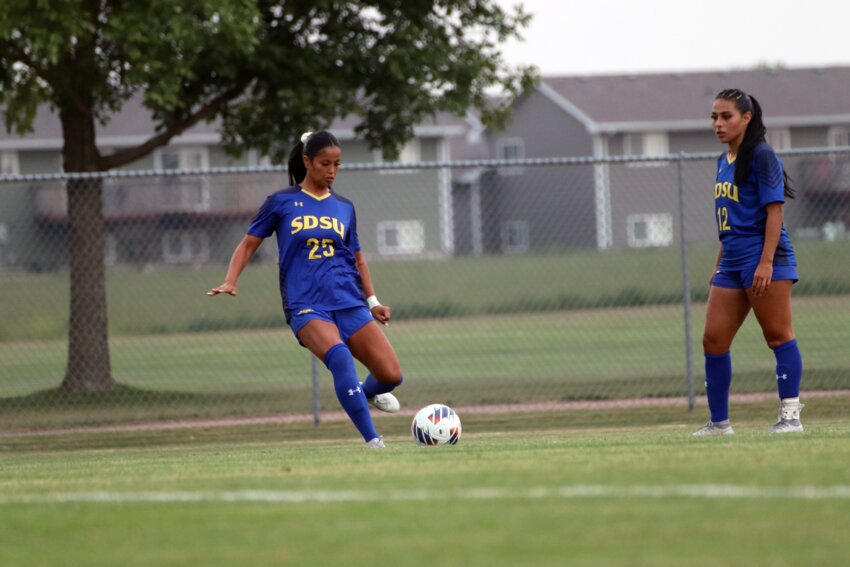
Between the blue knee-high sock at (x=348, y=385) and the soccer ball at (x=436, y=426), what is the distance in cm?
48

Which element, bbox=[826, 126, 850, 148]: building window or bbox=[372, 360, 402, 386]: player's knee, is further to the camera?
bbox=[826, 126, 850, 148]: building window

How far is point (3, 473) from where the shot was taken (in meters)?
8.38

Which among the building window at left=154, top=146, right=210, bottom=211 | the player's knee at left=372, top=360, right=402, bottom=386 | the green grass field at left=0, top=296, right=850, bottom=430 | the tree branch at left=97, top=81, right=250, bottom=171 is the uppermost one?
the building window at left=154, top=146, right=210, bottom=211

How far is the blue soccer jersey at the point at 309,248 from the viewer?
899cm

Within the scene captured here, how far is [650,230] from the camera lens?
44.7 meters

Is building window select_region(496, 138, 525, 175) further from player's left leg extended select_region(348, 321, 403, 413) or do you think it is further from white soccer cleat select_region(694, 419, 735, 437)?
player's left leg extended select_region(348, 321, 403, 413)

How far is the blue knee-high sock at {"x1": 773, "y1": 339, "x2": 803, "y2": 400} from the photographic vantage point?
30.0ft

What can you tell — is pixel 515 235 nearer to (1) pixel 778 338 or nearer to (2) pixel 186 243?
(2) pixel 186 243

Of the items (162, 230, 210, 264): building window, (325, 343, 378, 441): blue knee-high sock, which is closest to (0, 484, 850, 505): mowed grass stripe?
(325, 343, 378, 441): blue knee-high sock

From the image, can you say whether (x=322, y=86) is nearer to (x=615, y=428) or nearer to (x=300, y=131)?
(x=300, y=131)

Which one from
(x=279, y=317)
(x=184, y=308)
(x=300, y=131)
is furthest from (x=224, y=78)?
(x=184, y=308)

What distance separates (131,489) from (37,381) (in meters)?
12.1

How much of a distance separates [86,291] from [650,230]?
104 ft

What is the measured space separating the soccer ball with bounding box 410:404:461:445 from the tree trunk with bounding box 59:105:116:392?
6697 millimetres
